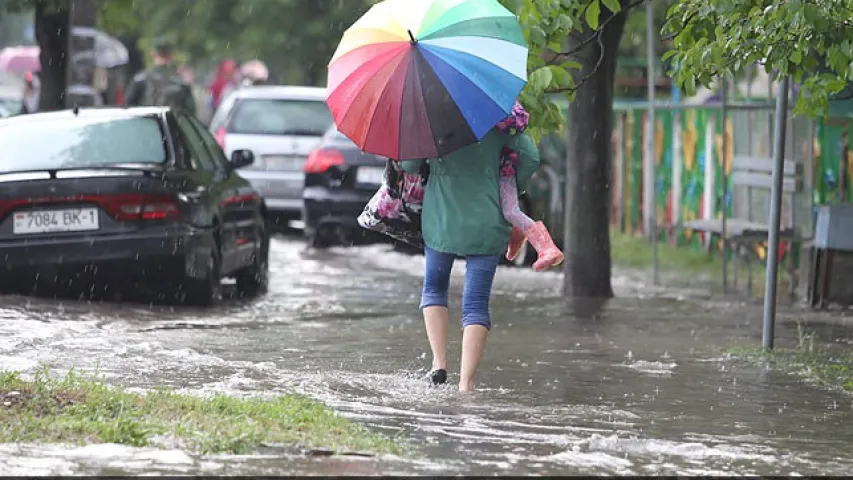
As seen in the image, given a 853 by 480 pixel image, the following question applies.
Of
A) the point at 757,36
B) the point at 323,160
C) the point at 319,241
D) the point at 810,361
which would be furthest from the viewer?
the point at 319,241

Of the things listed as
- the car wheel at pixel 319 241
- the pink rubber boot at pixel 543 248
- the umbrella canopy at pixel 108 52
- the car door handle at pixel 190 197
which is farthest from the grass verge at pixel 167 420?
the umbrella canopy at pixel 108 52

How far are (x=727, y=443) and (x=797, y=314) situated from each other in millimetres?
6773

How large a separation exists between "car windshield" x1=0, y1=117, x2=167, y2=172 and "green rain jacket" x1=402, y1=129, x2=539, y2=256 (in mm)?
4736

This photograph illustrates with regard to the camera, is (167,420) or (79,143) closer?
(167,420)

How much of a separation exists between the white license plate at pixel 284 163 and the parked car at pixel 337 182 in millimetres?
2108

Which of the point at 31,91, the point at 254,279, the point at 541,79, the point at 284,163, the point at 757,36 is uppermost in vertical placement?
the point at 757,36

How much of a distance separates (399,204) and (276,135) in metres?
13.4

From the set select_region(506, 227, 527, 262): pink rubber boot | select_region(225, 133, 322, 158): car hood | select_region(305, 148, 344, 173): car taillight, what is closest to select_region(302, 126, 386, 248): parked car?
select_region(305, 148, 344, 173): car taillight

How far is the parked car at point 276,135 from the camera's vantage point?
23.0 metres

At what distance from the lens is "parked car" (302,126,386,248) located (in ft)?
67.3

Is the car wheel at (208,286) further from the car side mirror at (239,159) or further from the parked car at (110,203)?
the car side mirror at (239,159)

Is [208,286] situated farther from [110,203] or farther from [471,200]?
[471,200]

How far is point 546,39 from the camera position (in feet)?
36.3

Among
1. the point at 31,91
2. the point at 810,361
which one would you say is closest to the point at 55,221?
the point at 810,361
